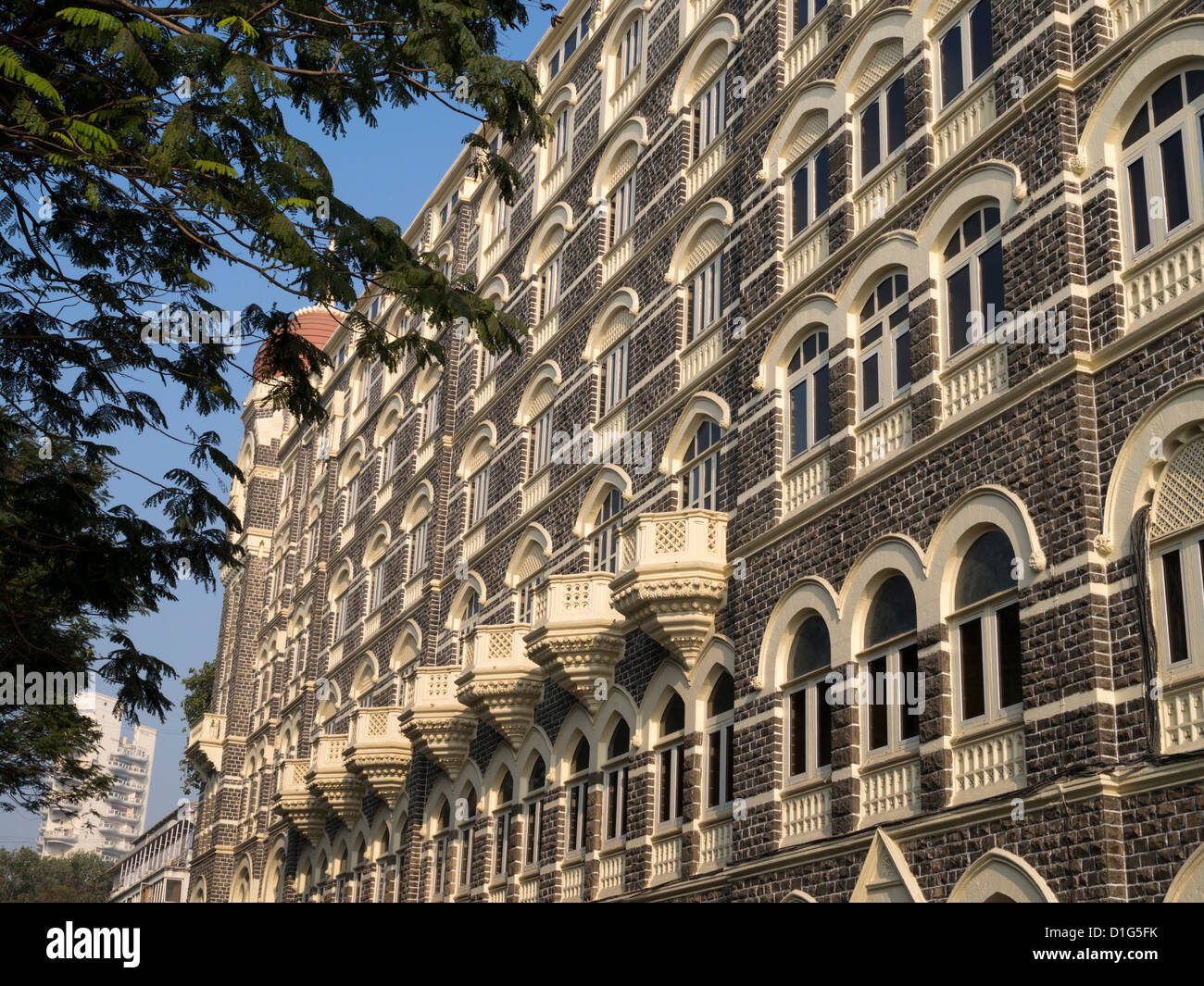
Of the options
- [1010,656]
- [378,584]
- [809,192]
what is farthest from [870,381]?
[378,584]

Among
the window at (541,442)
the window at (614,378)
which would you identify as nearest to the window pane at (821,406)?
the window at (614,378)

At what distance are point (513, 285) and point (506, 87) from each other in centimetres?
2088

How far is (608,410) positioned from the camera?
26906 mm

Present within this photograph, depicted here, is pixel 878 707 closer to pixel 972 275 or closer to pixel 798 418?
pixel 798 418

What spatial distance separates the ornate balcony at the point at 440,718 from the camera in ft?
98.7

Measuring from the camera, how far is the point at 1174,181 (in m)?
14.1

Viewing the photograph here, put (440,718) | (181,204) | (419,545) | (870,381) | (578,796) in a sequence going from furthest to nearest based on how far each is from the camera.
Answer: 1. (419,545)
2. (440,718)
3. (578,796)
4. (870,381)
5. (181,204)

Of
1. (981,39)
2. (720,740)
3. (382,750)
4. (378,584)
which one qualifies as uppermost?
(981,39)

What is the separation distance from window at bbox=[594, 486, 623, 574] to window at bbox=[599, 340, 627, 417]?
1.76 metres

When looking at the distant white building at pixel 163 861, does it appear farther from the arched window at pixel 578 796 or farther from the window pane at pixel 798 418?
the window pane at pixel 798 418

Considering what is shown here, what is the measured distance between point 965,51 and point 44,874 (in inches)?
4220
